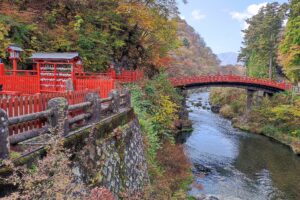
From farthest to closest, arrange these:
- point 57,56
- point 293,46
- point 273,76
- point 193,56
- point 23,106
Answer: point 193,56
point 273,76
point 293,46
point 57,56
point 23,106

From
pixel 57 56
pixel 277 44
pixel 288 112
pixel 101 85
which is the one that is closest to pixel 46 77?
pixel 57 56

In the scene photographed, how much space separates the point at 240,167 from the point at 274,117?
559 inches

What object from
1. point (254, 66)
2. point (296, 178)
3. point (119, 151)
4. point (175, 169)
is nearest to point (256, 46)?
point (254, 66)

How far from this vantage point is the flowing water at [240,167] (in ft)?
58.3

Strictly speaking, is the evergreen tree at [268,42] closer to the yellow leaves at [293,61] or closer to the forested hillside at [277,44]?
the forested hillside at [277,44]

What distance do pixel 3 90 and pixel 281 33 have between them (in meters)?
45.0

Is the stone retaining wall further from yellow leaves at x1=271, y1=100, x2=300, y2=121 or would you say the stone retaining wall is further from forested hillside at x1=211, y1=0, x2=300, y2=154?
yellow leaves at x1=271, y1=100, x2=300, y2=121

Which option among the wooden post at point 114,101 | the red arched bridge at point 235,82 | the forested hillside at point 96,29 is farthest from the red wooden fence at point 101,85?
the red arched bridge at point 235,82

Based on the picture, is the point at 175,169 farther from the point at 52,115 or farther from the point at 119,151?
the point at 52,115

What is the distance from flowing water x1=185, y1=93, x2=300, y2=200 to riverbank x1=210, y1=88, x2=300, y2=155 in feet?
4.14

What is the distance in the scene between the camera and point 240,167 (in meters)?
22.8

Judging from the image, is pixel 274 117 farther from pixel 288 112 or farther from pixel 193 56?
pixel 193 56

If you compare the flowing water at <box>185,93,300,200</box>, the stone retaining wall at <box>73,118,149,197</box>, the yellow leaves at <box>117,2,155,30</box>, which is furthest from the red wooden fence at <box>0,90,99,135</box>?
the yellow leaves at <box>117,2,155,30</box>

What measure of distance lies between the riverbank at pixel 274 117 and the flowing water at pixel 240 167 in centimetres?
126
